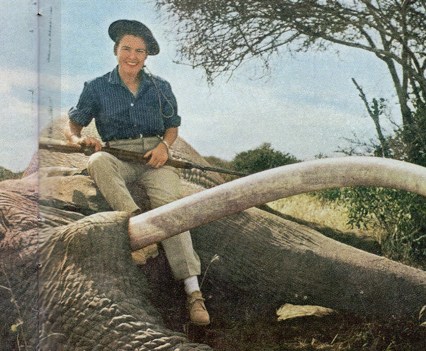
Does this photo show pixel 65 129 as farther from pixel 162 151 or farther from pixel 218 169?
pixel 218 169

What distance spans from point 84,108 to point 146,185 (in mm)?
432

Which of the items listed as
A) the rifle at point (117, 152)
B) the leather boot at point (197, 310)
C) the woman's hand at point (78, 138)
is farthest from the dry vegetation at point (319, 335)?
the woman's hand at point (78, 138)

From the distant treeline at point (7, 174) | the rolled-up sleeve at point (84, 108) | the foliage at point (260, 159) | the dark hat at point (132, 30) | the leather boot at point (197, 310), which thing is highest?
the dark hat at point (132, 30)

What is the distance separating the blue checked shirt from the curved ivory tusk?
0.63 metres

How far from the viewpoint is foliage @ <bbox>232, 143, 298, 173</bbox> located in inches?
153

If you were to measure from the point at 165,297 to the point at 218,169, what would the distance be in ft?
2.07

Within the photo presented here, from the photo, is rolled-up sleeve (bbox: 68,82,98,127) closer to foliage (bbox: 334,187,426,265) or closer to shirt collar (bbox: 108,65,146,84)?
shirt collar (bbox: 108,65,146,84)

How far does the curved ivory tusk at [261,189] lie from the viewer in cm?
331

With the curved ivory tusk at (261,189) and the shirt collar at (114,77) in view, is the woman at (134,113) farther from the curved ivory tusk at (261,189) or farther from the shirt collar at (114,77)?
the curved ivory tusk at (261,189)

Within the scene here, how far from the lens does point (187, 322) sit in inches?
144

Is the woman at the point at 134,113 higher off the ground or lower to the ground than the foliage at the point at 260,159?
higher

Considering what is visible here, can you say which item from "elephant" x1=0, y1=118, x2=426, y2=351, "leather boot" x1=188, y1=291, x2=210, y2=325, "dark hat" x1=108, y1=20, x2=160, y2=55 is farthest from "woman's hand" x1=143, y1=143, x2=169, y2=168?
"leather boot" x1=188, y1=291, x2=210, y2=325

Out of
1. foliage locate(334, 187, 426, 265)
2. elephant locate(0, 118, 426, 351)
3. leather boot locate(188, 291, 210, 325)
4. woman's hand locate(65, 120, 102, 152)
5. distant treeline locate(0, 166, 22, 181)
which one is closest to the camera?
elephant locate(0, 118, 426, 351)

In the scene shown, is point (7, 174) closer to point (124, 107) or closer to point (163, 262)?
point (124, 107)
